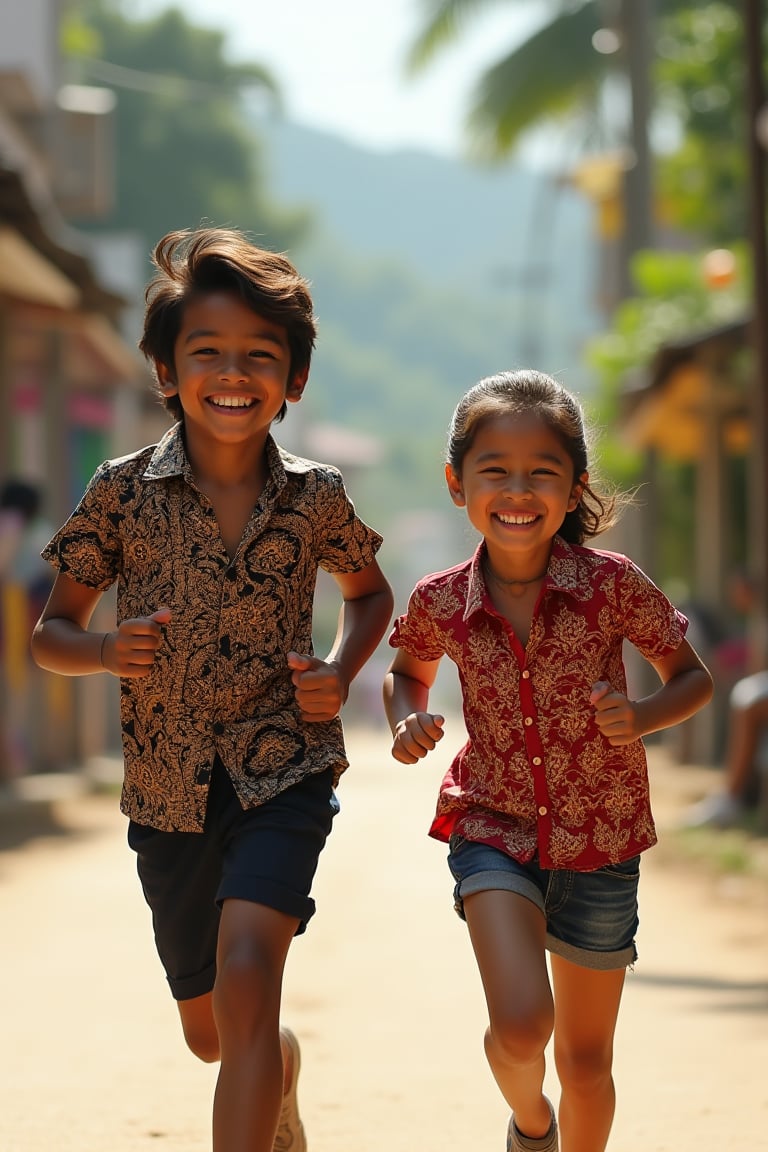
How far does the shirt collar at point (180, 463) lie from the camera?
3.95m

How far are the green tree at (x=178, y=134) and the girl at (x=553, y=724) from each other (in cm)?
4880

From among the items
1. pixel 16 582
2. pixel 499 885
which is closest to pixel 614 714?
pixel 499 885

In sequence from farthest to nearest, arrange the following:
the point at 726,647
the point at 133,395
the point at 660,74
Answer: the point at 660,74 → the point at 133,395 → the point at 726,647

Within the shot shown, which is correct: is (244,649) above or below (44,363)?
below

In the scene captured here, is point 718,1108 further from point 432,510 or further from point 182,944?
point 432,510

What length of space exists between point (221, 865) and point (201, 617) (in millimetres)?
495

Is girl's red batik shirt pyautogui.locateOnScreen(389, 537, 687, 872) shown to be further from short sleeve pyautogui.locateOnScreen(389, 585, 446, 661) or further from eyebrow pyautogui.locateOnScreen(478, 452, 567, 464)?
eyebrow pyautogui.locateOnScreen(478, 452, 567, 464)

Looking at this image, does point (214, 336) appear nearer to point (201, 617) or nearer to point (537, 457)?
point (201, 617)

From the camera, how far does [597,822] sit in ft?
12.4

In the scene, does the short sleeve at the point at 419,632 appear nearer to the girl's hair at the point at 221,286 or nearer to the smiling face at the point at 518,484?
the smiling face at the point at 518,484

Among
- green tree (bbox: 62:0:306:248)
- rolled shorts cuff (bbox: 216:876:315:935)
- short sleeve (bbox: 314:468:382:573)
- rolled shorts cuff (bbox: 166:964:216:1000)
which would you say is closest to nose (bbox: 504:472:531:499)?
short sleeve (bbox: 314:468:382:573)

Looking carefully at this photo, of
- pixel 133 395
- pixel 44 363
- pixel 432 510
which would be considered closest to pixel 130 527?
pixel 44 363

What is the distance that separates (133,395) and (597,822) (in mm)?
18262

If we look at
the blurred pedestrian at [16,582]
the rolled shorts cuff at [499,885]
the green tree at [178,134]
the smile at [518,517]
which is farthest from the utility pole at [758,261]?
the green tree at [178,134]
